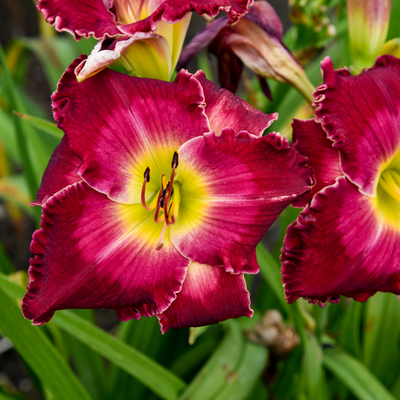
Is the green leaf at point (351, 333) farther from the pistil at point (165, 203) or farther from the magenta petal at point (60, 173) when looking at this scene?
the magenta petal at point (60, 173)

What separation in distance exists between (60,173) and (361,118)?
→ 34 cm

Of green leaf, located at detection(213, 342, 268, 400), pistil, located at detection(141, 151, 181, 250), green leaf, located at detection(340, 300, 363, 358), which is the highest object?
pistil, located at detection(141, 151, 181, 250)

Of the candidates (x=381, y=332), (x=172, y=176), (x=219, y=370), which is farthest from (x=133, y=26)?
(x=381, y=332)

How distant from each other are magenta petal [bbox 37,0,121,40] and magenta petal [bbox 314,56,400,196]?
23 cm

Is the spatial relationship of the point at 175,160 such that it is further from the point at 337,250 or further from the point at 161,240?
the point at 337,250

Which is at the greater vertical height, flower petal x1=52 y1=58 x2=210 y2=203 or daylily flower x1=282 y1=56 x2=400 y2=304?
flower petal x1=52 y1=58 x2=210 y2=203

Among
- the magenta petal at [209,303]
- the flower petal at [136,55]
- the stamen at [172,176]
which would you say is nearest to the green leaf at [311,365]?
the magenta petal at [209,303]

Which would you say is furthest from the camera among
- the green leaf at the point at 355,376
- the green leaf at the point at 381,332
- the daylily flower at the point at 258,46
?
the green leaf at the point at 381,332

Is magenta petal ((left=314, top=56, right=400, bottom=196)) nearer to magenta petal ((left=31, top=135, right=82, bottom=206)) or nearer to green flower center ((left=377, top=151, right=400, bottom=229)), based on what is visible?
green flower center ((left=377, top=151, right=400, bottom=229))

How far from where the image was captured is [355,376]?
693mm

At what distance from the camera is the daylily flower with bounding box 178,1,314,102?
1.80 feet

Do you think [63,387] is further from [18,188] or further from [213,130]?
[18,188]

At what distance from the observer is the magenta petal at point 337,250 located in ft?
1.38

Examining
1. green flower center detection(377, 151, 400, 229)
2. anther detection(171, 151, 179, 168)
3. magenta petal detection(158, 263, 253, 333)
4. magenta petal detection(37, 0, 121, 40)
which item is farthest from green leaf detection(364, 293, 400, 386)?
magenta petal detection(37, 0, 121, 40)
